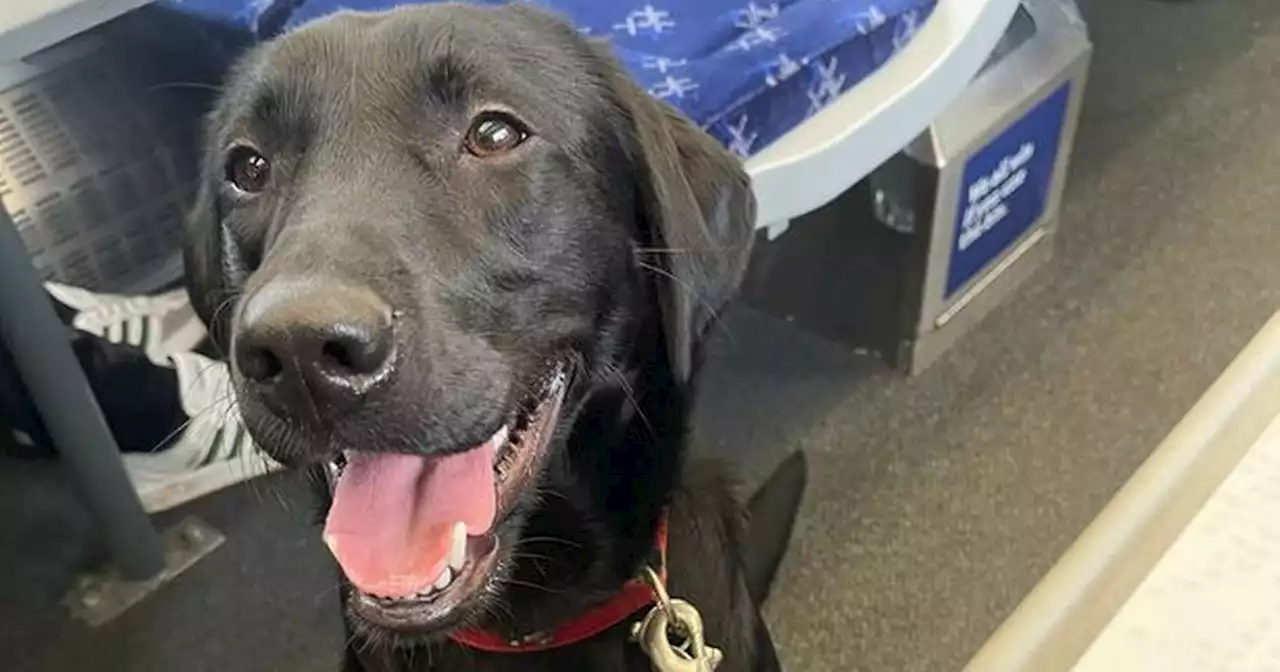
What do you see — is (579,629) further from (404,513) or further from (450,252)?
(450,252)

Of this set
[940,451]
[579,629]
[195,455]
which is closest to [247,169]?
[579,629]

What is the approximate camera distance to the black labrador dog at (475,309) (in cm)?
86

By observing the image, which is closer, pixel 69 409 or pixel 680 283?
pixel 680 283

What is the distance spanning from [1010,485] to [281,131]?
116 centimetres

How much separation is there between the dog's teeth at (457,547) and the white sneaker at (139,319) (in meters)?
0.96

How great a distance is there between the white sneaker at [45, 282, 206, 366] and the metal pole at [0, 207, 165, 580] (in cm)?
21

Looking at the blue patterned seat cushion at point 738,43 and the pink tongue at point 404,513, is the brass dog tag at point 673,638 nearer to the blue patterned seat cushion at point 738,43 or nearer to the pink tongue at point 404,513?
the pink tongue at point 404,513

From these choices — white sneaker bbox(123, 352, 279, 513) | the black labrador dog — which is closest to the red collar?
the black labrador dog

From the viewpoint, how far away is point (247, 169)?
103 centimetres

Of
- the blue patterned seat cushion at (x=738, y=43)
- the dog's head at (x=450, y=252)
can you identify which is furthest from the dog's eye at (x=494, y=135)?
the blue patterned seat cushion at (x=738, y=43)

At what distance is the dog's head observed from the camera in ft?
2.84

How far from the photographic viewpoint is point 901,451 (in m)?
1.92

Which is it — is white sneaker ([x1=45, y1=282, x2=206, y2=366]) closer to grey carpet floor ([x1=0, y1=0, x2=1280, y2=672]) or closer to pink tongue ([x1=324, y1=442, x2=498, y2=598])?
grey carpet floor ([x1=0, y1=0, x2=1280, y2=672])

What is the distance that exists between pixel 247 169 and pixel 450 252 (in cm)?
20
